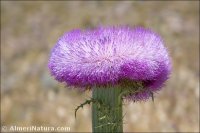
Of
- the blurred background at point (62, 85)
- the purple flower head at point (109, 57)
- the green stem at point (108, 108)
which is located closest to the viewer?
the purple flower head at point (109, 57)

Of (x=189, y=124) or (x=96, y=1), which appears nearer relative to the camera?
(x=189, y=124)

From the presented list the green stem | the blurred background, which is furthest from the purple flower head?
the blurred background

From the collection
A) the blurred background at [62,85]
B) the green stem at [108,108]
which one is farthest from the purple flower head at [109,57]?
the blurred background at [62,85]

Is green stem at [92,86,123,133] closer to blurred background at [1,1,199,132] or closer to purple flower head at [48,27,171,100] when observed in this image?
purple flower head at [48,27,171,100]

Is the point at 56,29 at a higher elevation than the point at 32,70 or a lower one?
higher

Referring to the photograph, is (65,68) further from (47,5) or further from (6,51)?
(47,5)

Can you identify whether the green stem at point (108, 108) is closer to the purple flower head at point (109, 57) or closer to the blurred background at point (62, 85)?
the purple flower head at point (109, 57)

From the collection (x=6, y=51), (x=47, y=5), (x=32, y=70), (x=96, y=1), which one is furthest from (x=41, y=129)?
(x=47, y=5)
